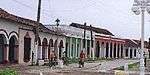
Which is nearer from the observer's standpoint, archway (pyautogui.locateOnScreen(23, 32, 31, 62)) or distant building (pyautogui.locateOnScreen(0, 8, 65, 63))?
distant building (pyautogui.locateOnScreen(0, 8, 65, 63))

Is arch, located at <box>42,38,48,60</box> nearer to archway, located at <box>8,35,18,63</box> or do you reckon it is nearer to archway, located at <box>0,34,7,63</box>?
archway, located at <box>8,35,18,63</box>

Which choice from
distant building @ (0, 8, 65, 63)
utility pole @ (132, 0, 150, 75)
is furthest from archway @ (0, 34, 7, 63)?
utility pole @ (132, 0, 150, 75)

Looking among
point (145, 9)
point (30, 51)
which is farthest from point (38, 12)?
point (145, 9)

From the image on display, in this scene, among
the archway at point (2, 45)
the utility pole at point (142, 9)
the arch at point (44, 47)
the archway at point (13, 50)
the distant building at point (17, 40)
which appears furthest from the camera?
the arch at point (44, 47)

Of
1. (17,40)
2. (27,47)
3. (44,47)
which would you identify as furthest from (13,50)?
(44,47)

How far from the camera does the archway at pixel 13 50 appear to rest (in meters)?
41.1

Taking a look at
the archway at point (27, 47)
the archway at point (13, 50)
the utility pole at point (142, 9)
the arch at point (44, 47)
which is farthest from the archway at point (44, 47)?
the utility pole at point (142, 9)

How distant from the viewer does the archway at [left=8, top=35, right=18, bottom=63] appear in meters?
41.1

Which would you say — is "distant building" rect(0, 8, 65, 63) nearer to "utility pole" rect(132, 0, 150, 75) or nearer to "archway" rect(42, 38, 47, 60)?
"archway" rect(42, 38, 47, 60)

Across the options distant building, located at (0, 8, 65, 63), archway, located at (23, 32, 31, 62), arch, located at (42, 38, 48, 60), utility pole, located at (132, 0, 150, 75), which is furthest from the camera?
arch, located at (42, 38, 48, 60)

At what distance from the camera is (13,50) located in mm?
41656

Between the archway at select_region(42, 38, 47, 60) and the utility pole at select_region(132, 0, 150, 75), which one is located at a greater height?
the utility pole at select_region(132, 0, 150, 75)

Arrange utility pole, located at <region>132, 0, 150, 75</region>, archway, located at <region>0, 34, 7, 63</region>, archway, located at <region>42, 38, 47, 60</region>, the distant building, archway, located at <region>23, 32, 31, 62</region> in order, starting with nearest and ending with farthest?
utility pole, located at <region>132, 0, 150, 75</region> → archway, located at <region>0, 34, 7, 63</region> → the distant building → archway, located at <region>23, 32, 31, 62</region> → archway, located at <region>42, 38, 47, 60</region>

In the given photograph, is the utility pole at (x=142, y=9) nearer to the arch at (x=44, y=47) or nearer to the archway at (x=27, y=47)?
the archway at (x=27, y=47)
